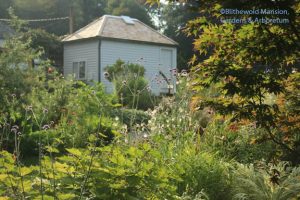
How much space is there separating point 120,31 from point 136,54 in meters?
1.63

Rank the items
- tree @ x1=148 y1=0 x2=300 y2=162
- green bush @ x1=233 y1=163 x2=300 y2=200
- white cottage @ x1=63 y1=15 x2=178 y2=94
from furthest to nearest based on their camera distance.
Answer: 1. white cottage @ x1=63 y1=15 x2=178 y2=94
2. green bush @ x1=233 y1=163 x2=300 y2=200
3. tree @ x1=148 y1=0 x2=300 y2=162

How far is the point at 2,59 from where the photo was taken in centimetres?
1155

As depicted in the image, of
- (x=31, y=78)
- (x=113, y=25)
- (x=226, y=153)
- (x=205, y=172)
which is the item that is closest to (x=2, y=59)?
(x=31, y=78)

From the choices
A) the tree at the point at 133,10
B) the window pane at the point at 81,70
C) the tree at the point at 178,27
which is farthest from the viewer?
the tree at the point at 133,10

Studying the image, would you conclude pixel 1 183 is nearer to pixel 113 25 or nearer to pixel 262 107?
pixel 262 107

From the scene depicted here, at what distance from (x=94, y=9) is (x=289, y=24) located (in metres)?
52.6

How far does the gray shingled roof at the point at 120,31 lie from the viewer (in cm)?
2495

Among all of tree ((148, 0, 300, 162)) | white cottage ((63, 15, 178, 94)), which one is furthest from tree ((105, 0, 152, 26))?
tree ((148, 0, 300, 162))

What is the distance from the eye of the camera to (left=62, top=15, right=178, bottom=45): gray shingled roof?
25.0 meters

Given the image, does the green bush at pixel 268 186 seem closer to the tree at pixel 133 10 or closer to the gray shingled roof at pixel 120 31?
the gray shingled roof at pixel 120 31

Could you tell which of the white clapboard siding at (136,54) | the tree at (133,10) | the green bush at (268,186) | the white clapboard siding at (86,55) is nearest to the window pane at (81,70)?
the white clapboard siding at (86,55)

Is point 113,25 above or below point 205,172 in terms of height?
above

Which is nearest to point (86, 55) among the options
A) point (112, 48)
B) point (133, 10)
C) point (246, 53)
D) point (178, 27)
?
point (112, 48)

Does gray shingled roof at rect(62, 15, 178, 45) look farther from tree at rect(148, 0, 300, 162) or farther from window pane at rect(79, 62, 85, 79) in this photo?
tree at rect(148, 0, 300, 162)
